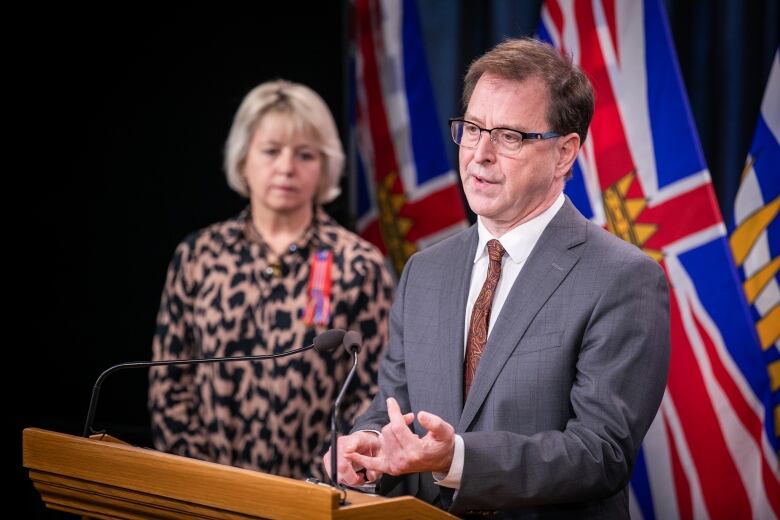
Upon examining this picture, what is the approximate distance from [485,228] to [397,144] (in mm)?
1977

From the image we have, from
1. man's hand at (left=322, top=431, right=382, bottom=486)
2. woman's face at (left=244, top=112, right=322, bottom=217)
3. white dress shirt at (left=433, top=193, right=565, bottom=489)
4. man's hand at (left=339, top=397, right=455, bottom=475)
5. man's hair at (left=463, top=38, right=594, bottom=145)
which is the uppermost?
man's hair at (left=463, top=38, right=594, bottom=145)

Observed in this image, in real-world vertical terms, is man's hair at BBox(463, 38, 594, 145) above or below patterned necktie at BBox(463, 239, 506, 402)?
above

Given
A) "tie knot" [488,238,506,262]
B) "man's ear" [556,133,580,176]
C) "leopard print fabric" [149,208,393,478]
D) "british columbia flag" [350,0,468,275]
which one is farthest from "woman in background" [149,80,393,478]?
"man's ear" [556,133,580,176]

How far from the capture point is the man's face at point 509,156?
208 cm

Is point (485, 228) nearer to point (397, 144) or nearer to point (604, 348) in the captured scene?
point (604, 348)

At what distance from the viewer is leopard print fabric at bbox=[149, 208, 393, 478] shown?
3.15 meters

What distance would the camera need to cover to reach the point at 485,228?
221cm

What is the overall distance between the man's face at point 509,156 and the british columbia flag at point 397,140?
177 centimetres

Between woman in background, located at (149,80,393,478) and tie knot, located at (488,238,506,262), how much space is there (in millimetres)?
1080

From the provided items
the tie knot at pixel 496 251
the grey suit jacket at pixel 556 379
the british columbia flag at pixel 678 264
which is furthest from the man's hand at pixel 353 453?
the british columbia flag at pixel 678 264

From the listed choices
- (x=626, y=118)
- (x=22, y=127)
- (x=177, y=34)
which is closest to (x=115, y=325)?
(x=22, y=127)

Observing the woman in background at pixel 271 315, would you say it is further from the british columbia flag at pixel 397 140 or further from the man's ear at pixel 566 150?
the man's ear at pixel 566 150

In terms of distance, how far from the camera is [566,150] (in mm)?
2160

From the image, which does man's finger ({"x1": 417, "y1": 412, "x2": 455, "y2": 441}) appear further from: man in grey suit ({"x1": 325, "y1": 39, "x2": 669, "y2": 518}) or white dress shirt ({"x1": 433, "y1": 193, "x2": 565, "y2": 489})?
white dress shirt ({"x1": 433, "y1": 193, "x2": 565, "y2": 489})
